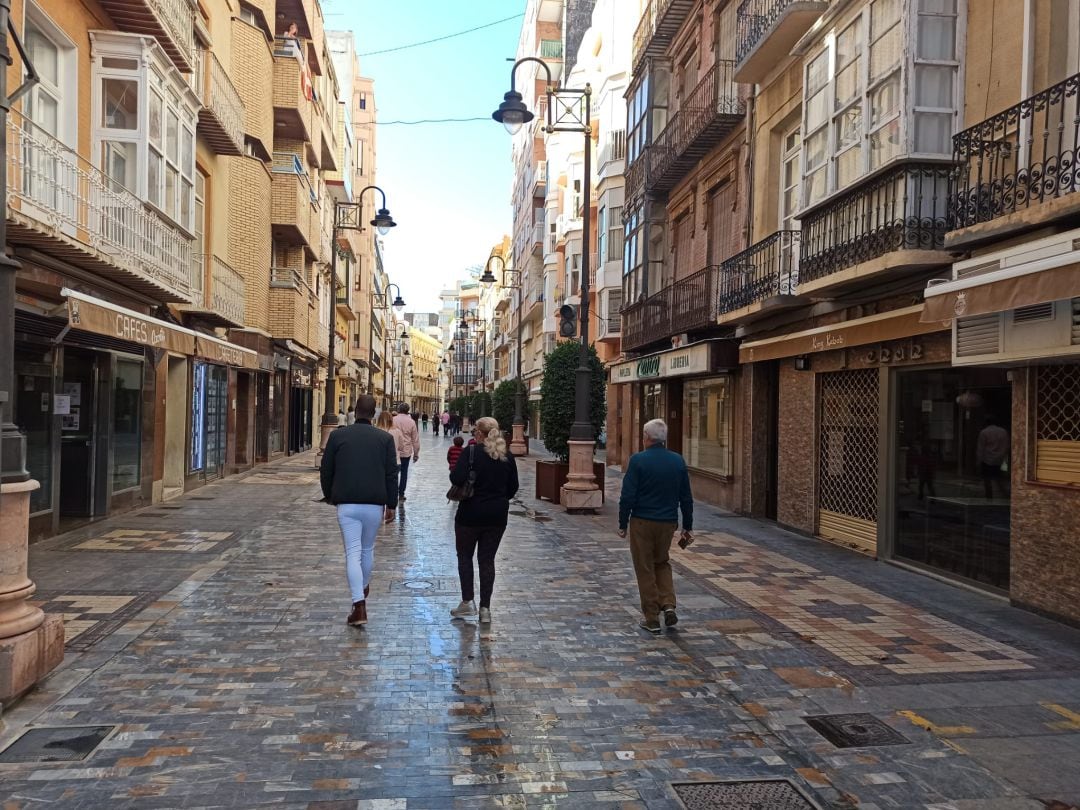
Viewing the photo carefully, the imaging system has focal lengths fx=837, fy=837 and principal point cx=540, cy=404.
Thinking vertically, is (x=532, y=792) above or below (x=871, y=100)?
below

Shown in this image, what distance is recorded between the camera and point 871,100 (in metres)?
9.99

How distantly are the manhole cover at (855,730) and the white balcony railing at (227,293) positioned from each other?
577 inches

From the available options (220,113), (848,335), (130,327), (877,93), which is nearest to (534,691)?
(848,335)

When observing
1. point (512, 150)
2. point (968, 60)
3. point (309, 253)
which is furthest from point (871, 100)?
point (512, 150)

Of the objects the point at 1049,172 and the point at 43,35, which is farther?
the point at 43,35

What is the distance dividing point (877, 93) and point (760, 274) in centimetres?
423

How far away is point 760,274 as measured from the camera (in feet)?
45.4

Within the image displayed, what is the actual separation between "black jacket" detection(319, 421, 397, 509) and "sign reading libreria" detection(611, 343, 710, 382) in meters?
9.69

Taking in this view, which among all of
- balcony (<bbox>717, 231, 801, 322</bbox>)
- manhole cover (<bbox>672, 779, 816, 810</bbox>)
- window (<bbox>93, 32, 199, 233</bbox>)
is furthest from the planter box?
manhole cover (<bbox>672, 779, 816, 810</bbox>)

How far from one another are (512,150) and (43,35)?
6394 centimetres

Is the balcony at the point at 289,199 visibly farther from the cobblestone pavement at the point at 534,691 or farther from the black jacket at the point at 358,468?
the black jacket at the point at 358,468

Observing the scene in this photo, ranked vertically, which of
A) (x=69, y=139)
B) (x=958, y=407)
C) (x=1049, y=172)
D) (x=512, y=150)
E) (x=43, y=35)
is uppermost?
(x=512, y=150)

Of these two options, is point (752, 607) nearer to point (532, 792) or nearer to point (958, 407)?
point (958, 407)

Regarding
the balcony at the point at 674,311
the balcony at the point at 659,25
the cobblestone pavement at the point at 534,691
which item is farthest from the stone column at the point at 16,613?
the balcony at the point at 659,25
